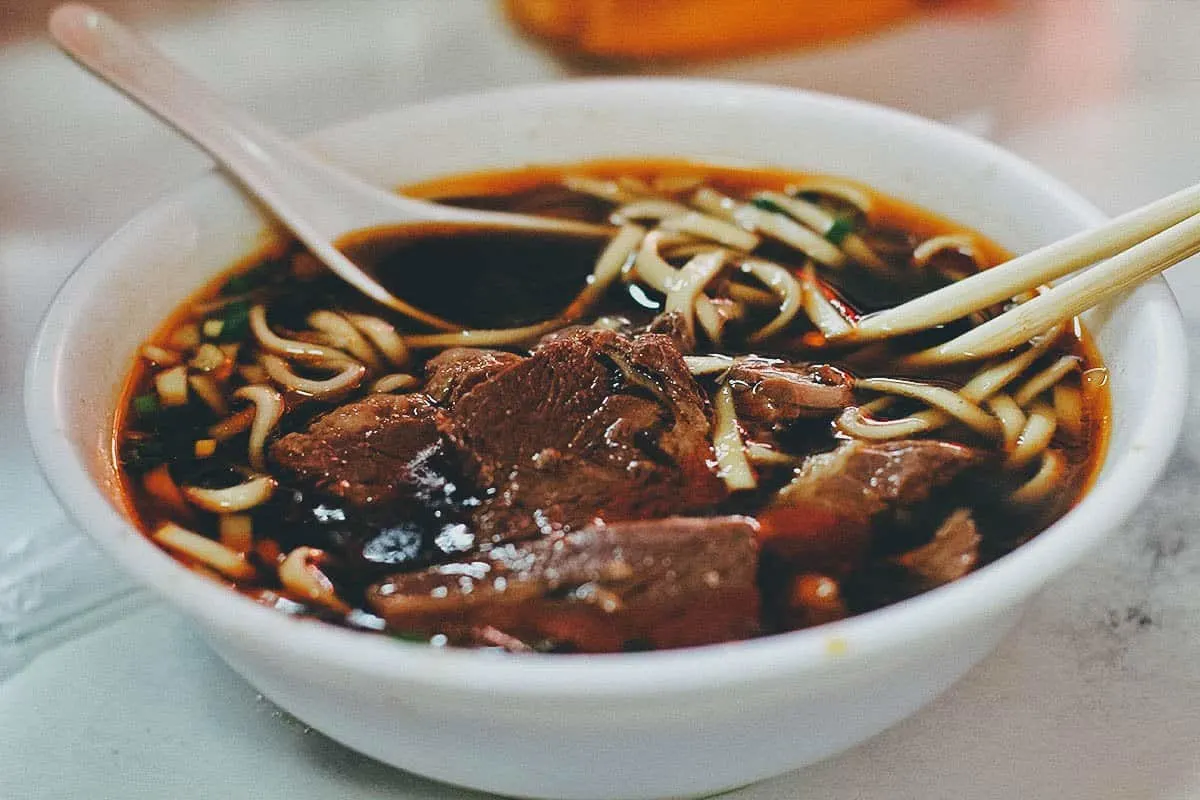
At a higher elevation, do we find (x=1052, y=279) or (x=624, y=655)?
(x=1052, y=279)

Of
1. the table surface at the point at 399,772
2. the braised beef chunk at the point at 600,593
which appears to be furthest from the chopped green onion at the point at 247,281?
the braised beef chunk at the point at 600,593

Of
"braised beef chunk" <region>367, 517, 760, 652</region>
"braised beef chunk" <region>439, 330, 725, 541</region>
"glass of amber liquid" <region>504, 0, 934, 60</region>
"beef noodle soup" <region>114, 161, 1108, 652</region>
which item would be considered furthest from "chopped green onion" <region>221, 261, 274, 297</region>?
"glass of amber liquid" <region>504, 0, 934, 60</region>

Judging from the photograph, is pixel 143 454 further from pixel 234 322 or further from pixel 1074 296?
pixel 1074 296

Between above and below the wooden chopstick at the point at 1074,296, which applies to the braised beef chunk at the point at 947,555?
below

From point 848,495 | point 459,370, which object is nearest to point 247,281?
point 459,370

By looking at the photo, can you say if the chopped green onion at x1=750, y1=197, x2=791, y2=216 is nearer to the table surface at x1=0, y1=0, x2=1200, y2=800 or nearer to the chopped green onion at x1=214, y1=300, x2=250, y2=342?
the table surface at x1=0, y1=0, x2=1200, y2=800

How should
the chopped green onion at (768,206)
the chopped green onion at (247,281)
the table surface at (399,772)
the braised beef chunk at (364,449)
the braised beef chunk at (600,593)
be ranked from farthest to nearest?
the chopped green onion at (768,206) < the chopped green onion at (247,281) < the braised beef chunk at (364,449) < the table surface at (399,772) < the braised beef chunk at (600,593)

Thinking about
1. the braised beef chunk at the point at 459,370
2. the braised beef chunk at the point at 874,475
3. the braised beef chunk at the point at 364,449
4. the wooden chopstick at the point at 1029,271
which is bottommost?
the braised beef chunk at the point at 364,449

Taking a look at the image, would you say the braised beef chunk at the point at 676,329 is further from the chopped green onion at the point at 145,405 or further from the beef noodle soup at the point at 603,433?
the chopped green onion at the point at 145,405
